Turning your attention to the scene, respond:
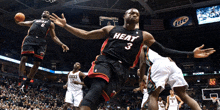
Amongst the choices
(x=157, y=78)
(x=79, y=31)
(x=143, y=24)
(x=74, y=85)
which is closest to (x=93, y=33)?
(x=79, y=31)

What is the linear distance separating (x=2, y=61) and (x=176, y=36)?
1916 cm

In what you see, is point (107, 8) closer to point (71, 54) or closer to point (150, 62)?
point (71, 54)

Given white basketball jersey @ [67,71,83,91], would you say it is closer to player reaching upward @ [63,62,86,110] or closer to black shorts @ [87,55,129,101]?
player reaching upward @ [63,62,86,110]

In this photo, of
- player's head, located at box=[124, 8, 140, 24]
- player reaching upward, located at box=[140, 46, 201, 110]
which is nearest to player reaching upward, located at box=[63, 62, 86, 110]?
player reaching upward, located at box=[140, 46, 201, 110]

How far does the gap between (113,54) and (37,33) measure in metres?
3.05

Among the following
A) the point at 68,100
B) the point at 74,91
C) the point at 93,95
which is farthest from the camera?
the point at 74,91

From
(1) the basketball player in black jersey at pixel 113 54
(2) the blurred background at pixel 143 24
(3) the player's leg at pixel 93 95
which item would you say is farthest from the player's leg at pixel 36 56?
(2) the blurred background at pixel 143 24

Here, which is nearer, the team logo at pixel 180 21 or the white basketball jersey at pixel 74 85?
the white basketball jersey at pixel 74 85

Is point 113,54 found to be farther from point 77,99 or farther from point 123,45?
point 77,99

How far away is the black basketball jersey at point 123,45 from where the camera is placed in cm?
281

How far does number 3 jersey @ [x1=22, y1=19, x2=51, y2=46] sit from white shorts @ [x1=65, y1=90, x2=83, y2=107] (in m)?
2.31

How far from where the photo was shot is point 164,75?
418 centimetres

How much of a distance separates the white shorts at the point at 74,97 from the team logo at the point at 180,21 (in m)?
15.8

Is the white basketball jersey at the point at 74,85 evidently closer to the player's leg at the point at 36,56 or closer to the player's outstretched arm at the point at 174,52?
the player's leg at the point at 36,56
